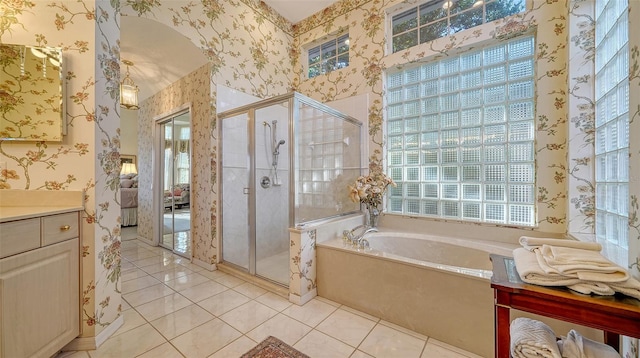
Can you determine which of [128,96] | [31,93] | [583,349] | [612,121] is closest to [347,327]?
[583,349]

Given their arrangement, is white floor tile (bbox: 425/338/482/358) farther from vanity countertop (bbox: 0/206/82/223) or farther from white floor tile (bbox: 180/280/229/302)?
vanity countertop (bbox: 0/206/82/223)

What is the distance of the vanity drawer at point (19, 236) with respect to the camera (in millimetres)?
998

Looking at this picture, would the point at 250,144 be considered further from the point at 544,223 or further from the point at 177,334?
the point at 544,223

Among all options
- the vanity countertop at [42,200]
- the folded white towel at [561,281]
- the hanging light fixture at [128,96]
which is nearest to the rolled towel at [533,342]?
the folded white towel at [561,281]

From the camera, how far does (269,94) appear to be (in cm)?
312

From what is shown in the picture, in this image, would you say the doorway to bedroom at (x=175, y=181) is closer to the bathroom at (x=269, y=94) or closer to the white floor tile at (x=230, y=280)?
the bathroom at (x=269, y=94)

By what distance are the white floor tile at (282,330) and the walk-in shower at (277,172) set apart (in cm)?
41

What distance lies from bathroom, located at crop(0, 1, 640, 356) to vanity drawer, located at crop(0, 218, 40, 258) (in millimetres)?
243

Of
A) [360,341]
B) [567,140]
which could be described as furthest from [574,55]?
[360,341]

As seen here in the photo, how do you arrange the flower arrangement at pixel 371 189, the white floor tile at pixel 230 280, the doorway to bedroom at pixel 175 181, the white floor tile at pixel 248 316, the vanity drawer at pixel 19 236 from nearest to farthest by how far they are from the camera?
the vanity drawer at pixel 19 236 → the white floor tile at pixel 248 316 → the white floor tile at pixel 230 280 → the flower arrangement at pixel 371 189 → the doorway to bedroom at pixel 175 181

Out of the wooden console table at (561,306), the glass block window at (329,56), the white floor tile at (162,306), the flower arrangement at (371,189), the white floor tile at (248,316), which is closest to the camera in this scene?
the wooden console table at (561,306)

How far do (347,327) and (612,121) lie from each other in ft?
6.67

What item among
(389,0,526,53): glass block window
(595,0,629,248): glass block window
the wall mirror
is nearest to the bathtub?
(595,0,629,248): glass block window

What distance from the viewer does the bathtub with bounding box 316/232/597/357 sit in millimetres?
1307
